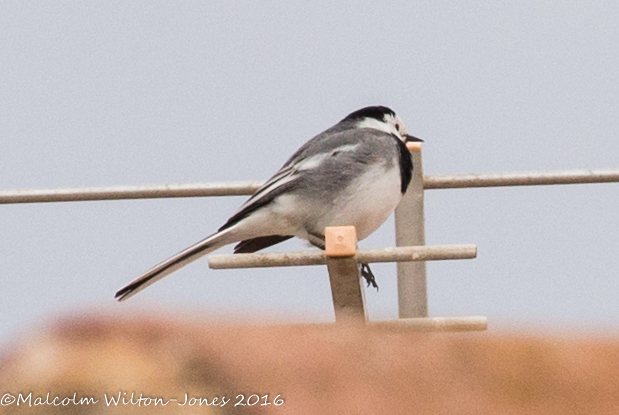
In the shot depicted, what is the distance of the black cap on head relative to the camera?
2.66m

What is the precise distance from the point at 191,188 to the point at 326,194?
0.96 ft

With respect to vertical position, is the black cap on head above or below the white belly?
above

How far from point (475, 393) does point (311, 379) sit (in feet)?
0.69

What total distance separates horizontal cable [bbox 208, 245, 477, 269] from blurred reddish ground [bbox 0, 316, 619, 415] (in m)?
0.28

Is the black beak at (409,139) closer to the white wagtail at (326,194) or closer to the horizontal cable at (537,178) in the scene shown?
the white wagtail at (326,194)

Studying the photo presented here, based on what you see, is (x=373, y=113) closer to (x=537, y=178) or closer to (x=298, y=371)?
(x=537, y=178)

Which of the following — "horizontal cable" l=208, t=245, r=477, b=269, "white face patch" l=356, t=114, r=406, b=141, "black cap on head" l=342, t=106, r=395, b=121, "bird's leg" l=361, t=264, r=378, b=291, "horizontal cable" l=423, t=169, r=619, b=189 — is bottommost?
"bird's leg" l=361, t=264, r=378, b=291

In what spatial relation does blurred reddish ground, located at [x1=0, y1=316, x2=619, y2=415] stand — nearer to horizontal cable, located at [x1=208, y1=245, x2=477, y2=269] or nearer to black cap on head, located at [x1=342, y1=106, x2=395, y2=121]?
horizontal cable, located at [x1=208, y1=245, x2=477, y2=269]

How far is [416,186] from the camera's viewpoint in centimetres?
238

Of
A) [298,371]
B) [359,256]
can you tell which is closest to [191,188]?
[359,256]

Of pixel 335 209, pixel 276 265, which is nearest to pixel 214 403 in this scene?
pixel 276 265

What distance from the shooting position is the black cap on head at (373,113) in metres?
2.66

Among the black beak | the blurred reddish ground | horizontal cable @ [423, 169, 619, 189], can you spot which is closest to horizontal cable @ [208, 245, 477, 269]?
the blurred reddish ground

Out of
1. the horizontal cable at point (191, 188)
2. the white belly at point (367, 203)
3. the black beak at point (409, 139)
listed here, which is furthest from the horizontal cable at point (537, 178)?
the black beak at point (409, 139)
